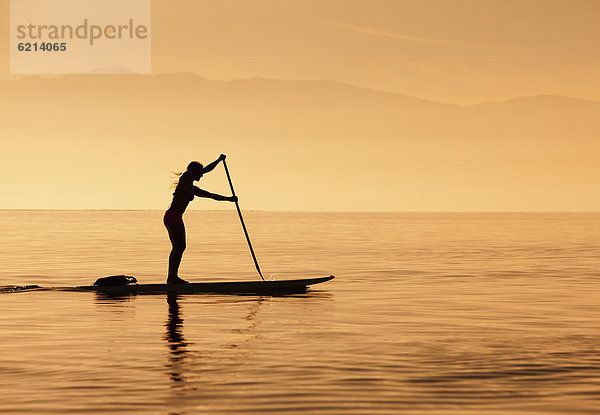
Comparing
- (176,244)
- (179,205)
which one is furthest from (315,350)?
(179,205)

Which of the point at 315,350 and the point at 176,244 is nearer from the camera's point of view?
the point at 315,350

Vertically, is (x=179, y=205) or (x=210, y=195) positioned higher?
(x=210, y=195)

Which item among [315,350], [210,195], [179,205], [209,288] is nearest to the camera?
[315,350]

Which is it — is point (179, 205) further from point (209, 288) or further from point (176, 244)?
point (209, 288)

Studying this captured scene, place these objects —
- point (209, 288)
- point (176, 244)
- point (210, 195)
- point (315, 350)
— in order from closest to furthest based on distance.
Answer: point (315, 350) → point (176, 244) → point (209, 288) → point (210, 195)

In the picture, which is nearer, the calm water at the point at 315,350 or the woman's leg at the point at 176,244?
the calm water at the point at 315,350

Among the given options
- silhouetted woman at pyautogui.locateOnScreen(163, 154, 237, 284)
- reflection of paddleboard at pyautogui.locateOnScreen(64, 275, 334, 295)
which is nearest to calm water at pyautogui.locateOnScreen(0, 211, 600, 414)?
reflection of paddleboard at pyautogui.locateOnScreen(64, 275, 334, 295)

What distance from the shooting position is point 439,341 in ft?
46.2

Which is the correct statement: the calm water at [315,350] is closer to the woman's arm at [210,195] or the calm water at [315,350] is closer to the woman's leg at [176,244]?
the woman's leg at [176,244]

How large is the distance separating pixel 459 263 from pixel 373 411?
27.1m

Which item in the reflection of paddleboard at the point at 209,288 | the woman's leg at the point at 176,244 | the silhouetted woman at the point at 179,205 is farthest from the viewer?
the reflection of paddleboard at the point at 209,288

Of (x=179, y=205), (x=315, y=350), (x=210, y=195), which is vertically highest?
(x=210, y=195)

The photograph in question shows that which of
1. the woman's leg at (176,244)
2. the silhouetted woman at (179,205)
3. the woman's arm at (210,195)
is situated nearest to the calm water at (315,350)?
the woman's leg at (176,244)

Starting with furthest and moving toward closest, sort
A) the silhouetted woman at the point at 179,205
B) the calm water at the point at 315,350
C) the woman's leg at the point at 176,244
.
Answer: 1. the silhouetted woman at the point at 179,205
2. the woman's leg at the point at 176,244
3. the calm water at the point at 315,350
